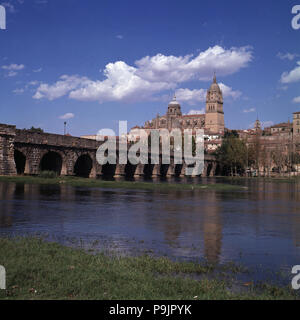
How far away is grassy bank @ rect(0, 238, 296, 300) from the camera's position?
5.44m

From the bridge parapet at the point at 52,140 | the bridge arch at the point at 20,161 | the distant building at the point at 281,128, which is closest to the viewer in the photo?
the bridge parapet at the point at 52,140

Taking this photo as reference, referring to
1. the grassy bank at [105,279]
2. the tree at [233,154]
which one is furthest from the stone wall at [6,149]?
the tree at [233,154]

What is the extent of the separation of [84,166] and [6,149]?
60.2 ft

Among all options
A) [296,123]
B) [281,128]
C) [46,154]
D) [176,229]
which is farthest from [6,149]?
[281,128]

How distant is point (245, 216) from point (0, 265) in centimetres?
1043

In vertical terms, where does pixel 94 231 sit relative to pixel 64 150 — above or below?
below

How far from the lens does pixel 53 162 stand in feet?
148

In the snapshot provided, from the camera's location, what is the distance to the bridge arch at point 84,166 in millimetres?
50625

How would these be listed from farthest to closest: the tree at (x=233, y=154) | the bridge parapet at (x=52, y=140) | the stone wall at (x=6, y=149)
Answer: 1. the tree at (x=233, y=154)
2. the bridge parapet at (x=52, y=140)
3. the stone wall at (x=6, y=149)

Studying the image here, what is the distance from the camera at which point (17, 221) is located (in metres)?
11.5

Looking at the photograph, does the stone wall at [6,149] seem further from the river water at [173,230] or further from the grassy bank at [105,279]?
the grassy bank at [105,279]

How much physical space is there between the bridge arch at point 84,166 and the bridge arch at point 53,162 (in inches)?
208
